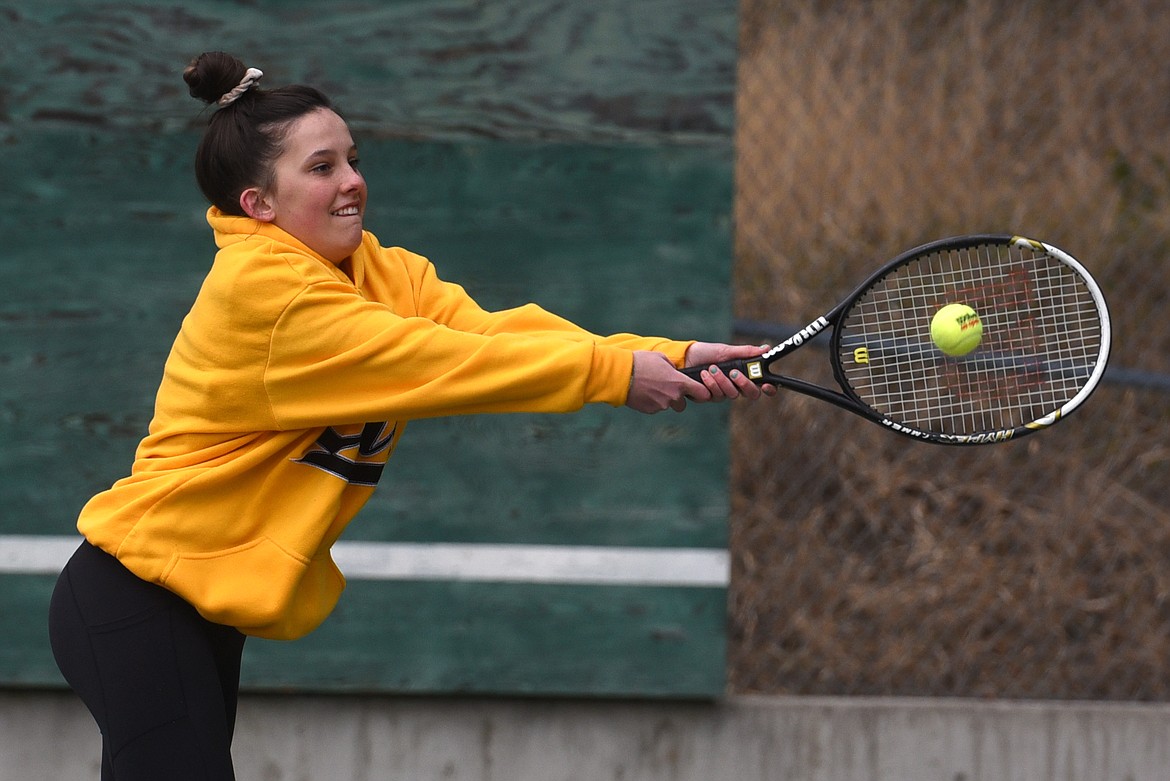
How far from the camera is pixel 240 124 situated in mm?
2510

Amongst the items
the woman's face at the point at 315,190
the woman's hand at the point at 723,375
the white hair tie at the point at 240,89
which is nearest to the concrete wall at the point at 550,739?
the woman's hand at the point at 723,375

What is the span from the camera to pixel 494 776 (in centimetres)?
393

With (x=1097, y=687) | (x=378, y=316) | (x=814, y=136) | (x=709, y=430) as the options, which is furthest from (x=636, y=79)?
(x=1097, y=687)

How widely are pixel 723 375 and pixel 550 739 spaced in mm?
1661

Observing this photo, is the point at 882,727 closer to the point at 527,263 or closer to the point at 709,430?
the point at 709,430

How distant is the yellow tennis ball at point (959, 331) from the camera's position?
2.70 meters

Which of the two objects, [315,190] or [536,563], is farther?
[536,563]

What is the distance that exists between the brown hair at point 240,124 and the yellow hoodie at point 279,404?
0.07 m

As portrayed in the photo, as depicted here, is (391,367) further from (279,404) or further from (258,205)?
(258,205)

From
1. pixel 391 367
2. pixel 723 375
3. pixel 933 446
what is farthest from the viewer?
pixel 933 446

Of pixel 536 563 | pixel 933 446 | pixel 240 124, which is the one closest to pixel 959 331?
pixel 240 124

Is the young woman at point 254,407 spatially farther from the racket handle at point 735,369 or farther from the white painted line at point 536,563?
the white painted line at point 536,563

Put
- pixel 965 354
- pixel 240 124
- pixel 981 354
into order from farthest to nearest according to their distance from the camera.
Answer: pixel 981 354, pixel 965 354, pixel 240 124

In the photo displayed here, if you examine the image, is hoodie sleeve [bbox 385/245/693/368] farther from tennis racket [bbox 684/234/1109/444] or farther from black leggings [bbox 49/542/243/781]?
black leggings [bbox 49/542/243/781]
